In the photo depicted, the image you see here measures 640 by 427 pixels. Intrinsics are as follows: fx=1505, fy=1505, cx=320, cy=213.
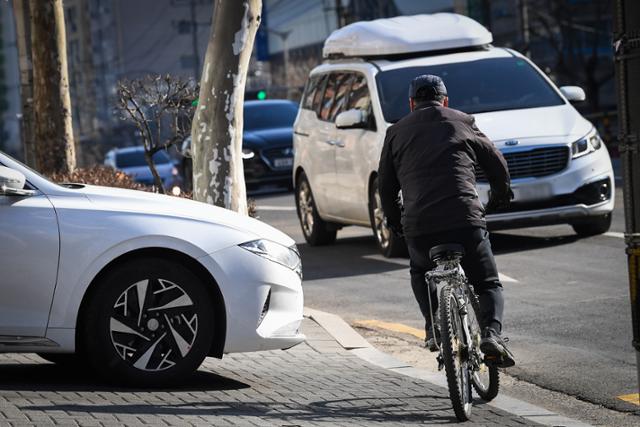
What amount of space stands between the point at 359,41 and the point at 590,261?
4.35 m

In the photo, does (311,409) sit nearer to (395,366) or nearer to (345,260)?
(395,366)

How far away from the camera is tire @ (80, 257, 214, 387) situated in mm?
7758

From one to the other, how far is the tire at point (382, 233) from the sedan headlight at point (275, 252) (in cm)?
650

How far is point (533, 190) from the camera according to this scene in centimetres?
1465

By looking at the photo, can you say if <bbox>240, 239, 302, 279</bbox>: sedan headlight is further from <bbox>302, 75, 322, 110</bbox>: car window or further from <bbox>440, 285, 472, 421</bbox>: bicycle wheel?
<bbox>302, 75, 322, 110</bbox>: car window

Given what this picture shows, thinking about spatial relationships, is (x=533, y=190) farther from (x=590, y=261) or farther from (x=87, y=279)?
(x=87, y=279)

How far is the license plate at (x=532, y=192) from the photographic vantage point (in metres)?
14.6

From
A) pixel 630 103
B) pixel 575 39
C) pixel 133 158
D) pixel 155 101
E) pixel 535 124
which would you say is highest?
pixel 630 103

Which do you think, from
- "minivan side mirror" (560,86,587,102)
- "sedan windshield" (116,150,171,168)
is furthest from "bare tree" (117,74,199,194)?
"sedan windshield" (116,150,171,168)

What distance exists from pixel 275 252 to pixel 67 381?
1.31 m

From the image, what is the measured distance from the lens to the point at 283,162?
2744 cm

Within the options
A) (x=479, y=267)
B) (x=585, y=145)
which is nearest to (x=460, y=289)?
(x=479, y=267)

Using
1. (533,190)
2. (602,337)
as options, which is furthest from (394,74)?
(602,337)

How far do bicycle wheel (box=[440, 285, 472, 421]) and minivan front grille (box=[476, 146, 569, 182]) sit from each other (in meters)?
7.48
